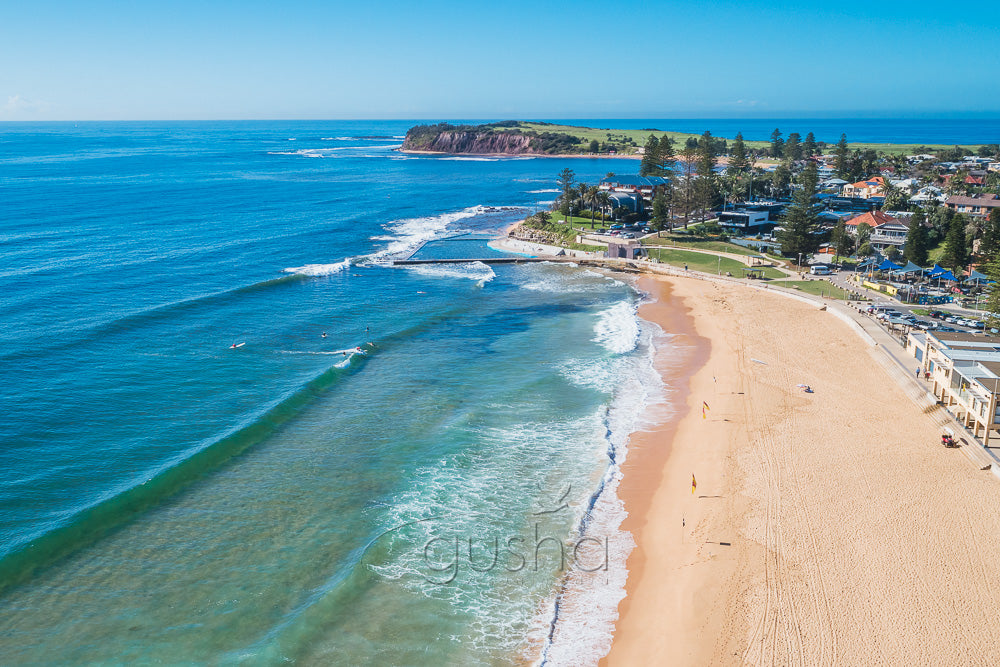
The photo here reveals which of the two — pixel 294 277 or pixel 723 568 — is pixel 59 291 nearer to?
pixel 294 277

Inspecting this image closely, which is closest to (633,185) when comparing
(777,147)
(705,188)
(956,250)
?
(705,188)

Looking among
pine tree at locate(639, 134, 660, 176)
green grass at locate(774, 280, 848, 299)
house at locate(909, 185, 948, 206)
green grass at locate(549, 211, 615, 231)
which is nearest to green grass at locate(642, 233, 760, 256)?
green grass at locate(549, 211, 615, 231)

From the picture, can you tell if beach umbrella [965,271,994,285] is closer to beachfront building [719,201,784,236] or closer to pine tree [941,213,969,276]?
pine tree [941,213,969,276]

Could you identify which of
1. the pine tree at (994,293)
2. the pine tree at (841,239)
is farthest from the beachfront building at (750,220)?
the pine tree at (994,293)

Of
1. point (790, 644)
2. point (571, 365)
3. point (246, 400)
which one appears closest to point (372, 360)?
point (246, 400)

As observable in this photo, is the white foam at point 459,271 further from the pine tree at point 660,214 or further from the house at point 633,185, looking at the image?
the house at point 633,185
